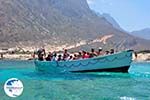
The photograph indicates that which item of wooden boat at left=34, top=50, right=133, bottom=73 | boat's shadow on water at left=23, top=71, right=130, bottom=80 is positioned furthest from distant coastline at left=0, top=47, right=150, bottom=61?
boat's shadow on water at left=23, top=71, right=130, bottom=80

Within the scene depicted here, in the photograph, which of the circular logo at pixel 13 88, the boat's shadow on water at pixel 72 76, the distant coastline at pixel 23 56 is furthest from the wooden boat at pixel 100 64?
the distant coastline at pixel 23 56

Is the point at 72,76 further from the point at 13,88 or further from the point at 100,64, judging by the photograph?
the point at 13,88

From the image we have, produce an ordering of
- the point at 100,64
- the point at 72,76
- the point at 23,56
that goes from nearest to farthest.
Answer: the point at 72,76, the point at 100,64, the point at 23,56

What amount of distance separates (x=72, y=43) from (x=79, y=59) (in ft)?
464

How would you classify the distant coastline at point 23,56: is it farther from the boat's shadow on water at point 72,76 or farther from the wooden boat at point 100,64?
the boat's shadow on water at point 72,76

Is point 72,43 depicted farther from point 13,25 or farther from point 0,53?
point 0,53

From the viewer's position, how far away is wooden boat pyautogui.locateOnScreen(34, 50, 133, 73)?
3641 cm

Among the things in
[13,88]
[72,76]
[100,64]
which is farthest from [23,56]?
[13,88]

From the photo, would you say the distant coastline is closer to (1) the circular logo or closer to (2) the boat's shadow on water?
(2) the boat's shadow on water

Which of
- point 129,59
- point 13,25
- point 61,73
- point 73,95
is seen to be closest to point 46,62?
point 61,73

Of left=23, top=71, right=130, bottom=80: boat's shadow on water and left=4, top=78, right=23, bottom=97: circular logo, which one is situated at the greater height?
left=4, top=78, right=23, bottom=97: circular logo

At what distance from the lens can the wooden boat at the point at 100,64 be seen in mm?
36406

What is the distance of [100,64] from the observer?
3666 centimetres

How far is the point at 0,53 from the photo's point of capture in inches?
5364
